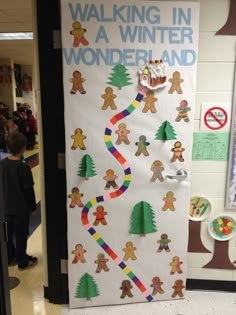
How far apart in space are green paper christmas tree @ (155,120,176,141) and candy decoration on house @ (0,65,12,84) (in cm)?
804

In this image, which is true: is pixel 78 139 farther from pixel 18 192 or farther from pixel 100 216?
pixel 18 192

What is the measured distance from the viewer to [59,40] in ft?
6.22

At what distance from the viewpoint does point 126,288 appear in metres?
2.19

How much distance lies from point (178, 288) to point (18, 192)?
142 cm

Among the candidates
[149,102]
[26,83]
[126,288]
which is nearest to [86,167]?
[149,102]

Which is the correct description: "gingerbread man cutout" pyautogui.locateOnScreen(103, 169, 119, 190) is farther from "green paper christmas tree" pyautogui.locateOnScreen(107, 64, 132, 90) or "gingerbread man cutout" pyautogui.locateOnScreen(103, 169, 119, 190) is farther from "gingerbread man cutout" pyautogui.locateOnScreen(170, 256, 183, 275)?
"gingerbread man cutout" pyautogui.locateOnScreen(170, 256, 183, 275)

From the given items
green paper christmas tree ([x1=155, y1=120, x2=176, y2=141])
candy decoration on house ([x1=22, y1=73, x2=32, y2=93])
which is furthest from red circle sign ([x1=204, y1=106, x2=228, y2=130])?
candy decoration on house ([x1=22, y1=73, x2=32, y2=93])

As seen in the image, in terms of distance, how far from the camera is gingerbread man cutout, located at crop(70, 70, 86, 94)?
1.88 meters

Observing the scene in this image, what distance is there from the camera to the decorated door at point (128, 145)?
1856 mm

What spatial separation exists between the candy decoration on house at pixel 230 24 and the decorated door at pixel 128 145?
243mm

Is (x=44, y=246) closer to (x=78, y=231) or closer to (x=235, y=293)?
(x=78, y=231)

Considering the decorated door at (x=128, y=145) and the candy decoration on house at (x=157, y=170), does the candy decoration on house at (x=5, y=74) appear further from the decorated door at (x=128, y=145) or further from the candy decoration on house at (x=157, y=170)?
the candy decoration on house at (x=157, y=170)

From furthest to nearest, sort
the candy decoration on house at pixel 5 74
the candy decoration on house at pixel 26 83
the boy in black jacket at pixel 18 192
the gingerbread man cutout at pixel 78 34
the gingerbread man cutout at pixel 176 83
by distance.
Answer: the candy decoration on house at pixel 26 83 < the candy decoration on house at pixel 5 74 < the boy in black jacket at pixel 18 192 < the gingerbread man cutout at pixel 176 83 < the gingerbread man cutout at pixel 78 34

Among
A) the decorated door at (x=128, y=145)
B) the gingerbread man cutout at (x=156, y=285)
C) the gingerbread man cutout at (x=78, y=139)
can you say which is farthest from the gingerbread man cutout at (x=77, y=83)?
the gingerbread man cutout at (x=156, y=285)
